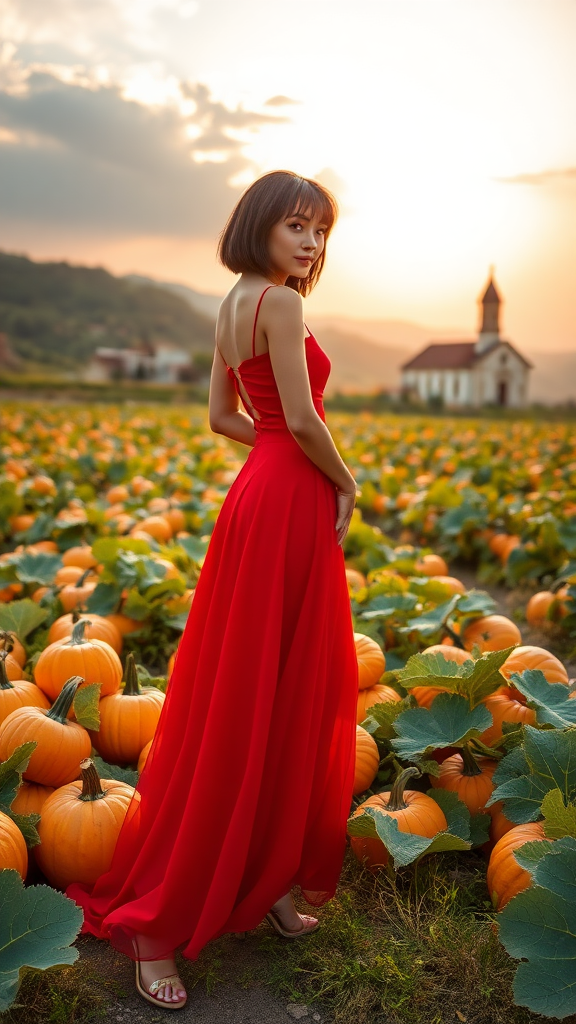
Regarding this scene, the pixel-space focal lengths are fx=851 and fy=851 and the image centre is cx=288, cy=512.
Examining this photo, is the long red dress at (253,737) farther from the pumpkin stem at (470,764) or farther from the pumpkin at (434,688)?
the pumpkin at (434,688)

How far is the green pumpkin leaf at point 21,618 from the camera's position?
3.88m

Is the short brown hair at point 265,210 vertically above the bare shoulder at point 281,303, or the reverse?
the short brown hair at point 265,210

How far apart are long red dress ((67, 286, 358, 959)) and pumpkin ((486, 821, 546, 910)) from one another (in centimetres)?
46

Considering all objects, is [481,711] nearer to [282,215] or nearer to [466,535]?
[282,215]

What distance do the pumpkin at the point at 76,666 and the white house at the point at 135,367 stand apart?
2959 inches

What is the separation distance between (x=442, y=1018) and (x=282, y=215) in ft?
7.06

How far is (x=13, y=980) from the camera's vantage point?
1.91 meters

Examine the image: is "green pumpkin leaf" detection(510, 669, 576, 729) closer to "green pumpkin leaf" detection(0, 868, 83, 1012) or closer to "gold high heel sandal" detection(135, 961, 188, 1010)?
"gold high heel sandal" detection(135, 961, 188, 1010)

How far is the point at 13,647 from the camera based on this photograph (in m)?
3.63

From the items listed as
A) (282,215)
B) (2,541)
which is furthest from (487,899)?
(2,541)

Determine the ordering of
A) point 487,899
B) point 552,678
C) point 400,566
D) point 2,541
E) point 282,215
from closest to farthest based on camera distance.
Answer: point 282,215 → point 487,899 → point 552,678 → point 400,566 → point 2,541

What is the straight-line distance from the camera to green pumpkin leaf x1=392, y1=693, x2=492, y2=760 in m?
2.75

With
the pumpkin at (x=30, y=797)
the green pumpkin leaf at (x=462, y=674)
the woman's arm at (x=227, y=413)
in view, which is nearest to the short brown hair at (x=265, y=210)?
the woman's arm at (x=227, y=413)

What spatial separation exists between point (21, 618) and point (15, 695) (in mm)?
823
